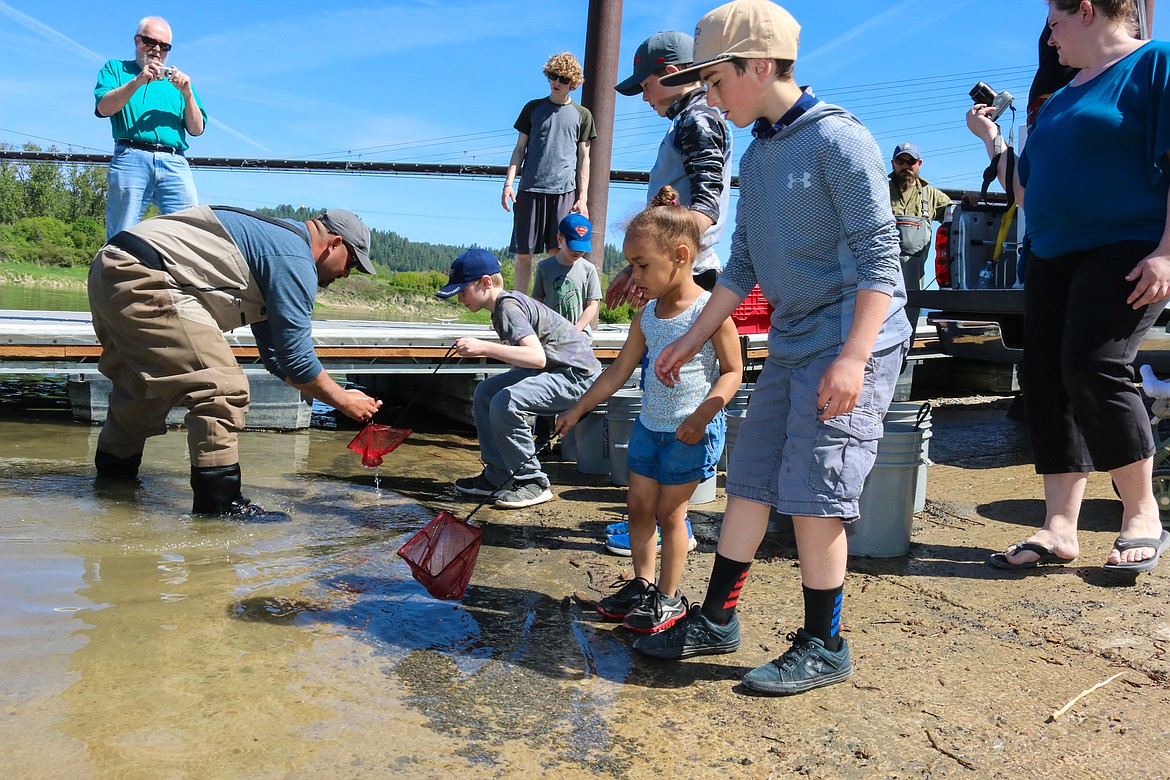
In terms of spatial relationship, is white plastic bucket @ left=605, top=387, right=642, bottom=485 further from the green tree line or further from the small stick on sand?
the green tree line

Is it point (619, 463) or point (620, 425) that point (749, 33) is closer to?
point (620, 425)

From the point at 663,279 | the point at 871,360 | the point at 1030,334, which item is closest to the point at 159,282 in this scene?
the point at 663,279

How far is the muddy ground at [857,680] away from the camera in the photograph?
2268 mm

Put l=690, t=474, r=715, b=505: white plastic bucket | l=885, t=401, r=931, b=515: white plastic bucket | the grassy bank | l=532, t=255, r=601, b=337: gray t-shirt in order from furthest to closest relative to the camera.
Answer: the grassy bank < l=532, t=255, r=601, b=337: gray t-shirt < l=690, t=474, r=715, b=505: white plastic bucket < l=885, t=401, r=931, b=515: white plastic bucket

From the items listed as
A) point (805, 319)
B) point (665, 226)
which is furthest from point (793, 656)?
point (665, 226)

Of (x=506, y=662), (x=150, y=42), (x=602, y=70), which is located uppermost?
(x=602, y=70)

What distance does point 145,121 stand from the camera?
6.18m

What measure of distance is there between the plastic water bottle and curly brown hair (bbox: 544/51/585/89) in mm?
3346

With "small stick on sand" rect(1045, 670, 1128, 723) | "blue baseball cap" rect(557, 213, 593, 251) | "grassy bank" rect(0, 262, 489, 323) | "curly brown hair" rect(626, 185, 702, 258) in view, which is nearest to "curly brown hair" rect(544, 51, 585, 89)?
"blue baseball cap" rect(557, 213, 593, 251)

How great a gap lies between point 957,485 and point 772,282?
3176mm

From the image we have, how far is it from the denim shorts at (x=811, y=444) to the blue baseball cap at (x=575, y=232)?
12.7ft

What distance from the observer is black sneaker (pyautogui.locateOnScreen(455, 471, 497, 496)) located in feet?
17.2

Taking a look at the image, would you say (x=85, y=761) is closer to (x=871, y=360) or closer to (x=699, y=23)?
(x=871, y=360)

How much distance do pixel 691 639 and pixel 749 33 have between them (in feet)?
5.74
